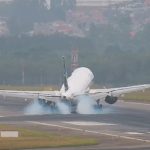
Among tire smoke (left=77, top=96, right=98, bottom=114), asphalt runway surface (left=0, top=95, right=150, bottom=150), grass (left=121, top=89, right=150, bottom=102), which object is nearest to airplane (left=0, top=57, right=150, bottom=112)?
tire smoke (left=77, top=96, right=98, bottom=114)

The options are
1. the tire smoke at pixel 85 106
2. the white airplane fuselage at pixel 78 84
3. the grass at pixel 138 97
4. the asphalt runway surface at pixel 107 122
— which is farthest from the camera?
the grass at pixel 138 97

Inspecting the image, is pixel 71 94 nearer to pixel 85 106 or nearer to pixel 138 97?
pixel 85 106

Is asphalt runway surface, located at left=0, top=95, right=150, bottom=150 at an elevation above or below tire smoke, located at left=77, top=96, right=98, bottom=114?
below

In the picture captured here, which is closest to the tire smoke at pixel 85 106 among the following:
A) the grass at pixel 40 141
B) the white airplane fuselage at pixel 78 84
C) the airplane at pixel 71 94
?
the airplane at pixel 71 94

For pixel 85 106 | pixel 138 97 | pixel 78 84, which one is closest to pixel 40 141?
pixel 85 106

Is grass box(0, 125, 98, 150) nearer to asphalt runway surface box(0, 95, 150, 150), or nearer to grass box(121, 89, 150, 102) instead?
asphalt runway surface box(0, 95, 150, 150)

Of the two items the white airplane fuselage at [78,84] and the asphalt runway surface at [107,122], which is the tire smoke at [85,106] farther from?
the asphalt runway surface at [107,122]
